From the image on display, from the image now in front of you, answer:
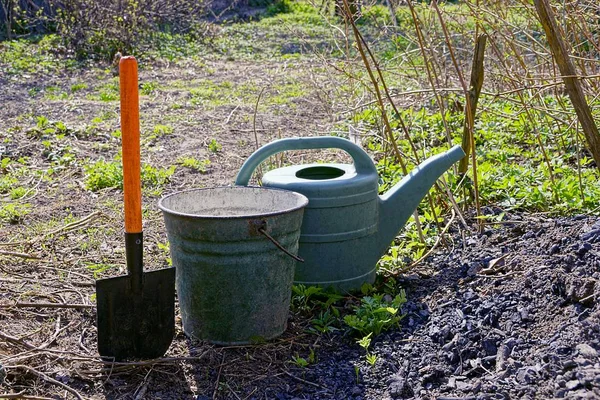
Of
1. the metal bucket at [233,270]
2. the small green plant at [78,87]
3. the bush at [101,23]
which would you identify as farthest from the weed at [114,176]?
the bush at [101,23]

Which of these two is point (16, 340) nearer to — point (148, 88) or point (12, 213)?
point (12, 213)

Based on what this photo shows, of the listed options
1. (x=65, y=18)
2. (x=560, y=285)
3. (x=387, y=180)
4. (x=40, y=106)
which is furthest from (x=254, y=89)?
(x=560, y=285)

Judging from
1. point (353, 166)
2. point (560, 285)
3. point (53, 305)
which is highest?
point (353, 166)

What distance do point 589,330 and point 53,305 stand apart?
6.09ft

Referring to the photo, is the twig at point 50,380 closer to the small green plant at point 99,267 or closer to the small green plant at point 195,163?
the small green plant at point 99,267

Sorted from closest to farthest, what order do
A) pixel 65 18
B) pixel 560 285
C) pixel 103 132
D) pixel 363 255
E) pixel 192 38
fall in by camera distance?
pixel 560 285 < pixel 363 255 < pixel 103 132 < pixel 65 18 < pixel 192 38

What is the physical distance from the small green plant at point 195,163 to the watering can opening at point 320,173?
2113mm

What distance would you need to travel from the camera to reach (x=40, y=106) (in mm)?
7164

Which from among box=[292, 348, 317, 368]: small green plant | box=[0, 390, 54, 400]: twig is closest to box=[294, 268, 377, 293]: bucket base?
box=[292, 348, 317, 368]: small green plant

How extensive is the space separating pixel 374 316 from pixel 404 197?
2.03 feet

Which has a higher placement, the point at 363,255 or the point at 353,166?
the point at 353,166

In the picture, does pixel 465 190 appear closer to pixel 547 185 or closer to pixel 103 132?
pixel 547 185

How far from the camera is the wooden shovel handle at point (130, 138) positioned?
234 centimetres

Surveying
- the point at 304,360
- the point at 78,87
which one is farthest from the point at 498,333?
the point at 78,87
